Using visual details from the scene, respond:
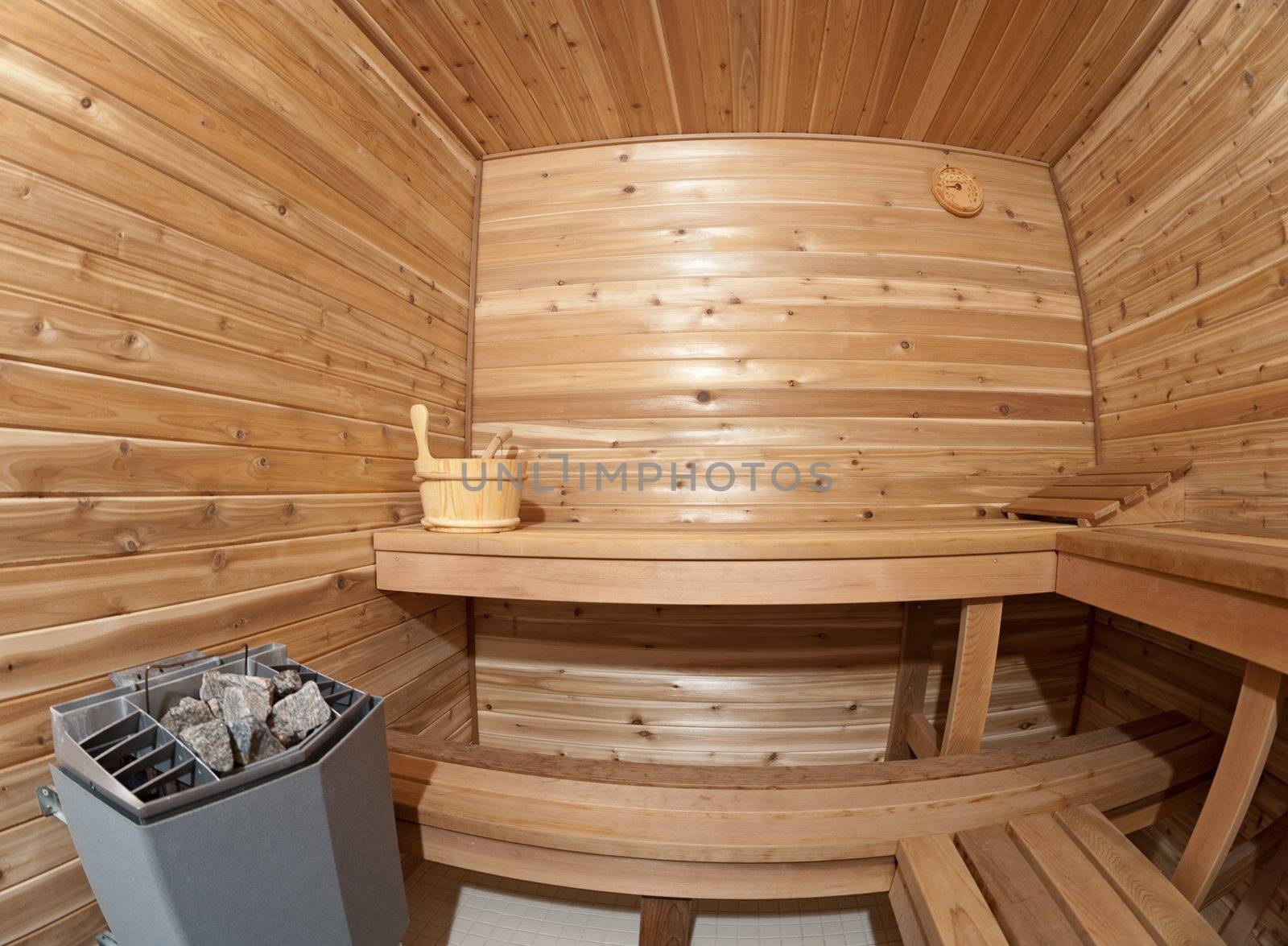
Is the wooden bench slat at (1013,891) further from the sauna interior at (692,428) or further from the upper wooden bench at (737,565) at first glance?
the upper wooden bench at (737,565)

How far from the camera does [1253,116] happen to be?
58.9 inches

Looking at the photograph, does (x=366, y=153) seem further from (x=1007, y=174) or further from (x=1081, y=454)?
(x=1081, y=454)

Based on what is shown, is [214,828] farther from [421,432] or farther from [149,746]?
[421,432]

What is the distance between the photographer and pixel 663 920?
1.16 meters

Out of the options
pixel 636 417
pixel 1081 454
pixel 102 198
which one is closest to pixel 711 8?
pixel 636 417

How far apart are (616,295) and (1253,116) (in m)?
1.87

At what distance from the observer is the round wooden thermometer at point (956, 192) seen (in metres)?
2.02

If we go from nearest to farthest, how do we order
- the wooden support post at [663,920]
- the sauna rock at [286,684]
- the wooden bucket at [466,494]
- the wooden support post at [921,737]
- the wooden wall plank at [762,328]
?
1. the sauna rock at [286,684]
2. the wooden support post at [663,920]
3. the wooden bucket at [466,494]
4. the wooden support post at [921,737]
5. the wooden wall plank at [762,328]

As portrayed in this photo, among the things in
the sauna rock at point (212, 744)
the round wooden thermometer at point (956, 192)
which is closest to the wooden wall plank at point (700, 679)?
the sauna rock at point (212, 744)

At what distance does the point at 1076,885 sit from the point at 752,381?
58.7 inches

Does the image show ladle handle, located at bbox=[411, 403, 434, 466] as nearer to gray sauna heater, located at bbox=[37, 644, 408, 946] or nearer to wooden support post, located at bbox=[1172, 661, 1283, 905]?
gray sauna heater, located at bbox=[37, 644, 408, 946]

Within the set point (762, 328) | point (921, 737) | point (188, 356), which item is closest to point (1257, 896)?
point (921, 737)

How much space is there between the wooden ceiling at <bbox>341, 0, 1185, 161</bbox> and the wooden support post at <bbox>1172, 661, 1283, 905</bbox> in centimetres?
177

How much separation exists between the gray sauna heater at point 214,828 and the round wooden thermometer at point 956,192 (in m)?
2.37
